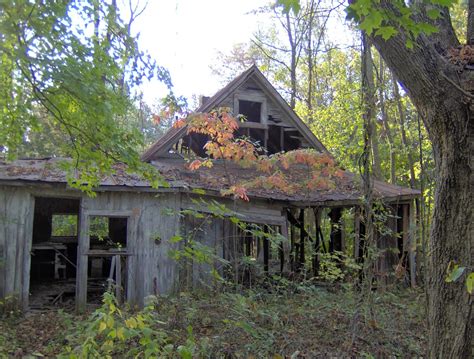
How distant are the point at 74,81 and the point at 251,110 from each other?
11402 mm

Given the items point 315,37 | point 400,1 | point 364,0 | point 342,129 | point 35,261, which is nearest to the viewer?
point 364,0

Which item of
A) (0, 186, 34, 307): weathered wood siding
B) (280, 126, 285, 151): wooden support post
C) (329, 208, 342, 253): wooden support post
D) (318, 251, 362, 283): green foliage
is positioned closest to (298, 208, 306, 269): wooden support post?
(329, 208, 342, 253): wooden support post

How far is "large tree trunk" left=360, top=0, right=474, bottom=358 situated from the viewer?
3955mm

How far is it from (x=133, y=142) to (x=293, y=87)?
22.3m

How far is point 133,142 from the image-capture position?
17.2ft

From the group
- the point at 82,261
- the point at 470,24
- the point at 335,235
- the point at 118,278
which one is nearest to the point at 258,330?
the point at 470,24

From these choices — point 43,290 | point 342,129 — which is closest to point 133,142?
point 43,290

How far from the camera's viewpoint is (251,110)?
1548 cm

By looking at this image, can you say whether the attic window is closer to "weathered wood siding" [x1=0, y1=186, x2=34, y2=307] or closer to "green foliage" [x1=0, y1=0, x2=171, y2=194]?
"weathered wood siding" [x1=0, y1=186, x2=34, y2=307]

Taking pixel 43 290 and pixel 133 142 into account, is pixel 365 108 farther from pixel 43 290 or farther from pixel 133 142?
pixel 43 290

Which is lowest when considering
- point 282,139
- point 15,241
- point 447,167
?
point 15,241

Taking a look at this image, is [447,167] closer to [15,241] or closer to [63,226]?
[15,241]

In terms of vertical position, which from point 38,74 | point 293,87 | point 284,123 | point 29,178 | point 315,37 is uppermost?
point 315,37

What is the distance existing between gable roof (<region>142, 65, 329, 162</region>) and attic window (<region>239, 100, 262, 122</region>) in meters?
0.57
